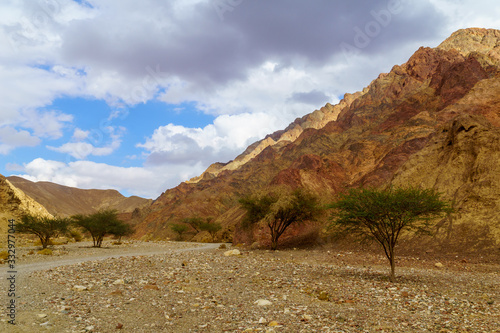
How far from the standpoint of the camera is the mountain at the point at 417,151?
92.8 ft

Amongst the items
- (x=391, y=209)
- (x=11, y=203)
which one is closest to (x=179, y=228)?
(x=11, y=203)

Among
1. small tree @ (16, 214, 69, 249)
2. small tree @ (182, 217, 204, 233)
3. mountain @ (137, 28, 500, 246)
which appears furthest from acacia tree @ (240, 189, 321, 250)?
small tree @ (182, 217, 204, 233)

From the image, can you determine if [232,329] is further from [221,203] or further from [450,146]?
[221,203]

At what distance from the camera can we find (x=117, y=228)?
46.1 m

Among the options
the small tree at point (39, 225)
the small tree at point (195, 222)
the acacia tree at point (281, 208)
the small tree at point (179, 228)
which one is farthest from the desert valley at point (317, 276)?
the small tree at point (195, 222)

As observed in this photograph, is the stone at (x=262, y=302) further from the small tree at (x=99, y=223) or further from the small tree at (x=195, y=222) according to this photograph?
the small tree at (x=195, y=222)

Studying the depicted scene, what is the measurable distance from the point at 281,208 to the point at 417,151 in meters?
29.5

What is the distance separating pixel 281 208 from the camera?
31250 mm

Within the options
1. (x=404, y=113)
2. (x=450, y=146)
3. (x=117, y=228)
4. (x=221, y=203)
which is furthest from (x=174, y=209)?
(x=450, y=146)

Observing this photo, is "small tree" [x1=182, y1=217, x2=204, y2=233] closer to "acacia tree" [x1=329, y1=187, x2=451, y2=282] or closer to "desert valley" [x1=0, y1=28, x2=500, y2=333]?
"desert valley" [x1=0, y1=28, x2=500, y2=333]

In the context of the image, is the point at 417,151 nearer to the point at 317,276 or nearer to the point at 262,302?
the point at 317,276

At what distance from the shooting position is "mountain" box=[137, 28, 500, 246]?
92.8 feet

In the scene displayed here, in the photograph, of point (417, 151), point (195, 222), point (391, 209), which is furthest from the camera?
point (195, 222)

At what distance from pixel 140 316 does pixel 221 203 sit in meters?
97.3
